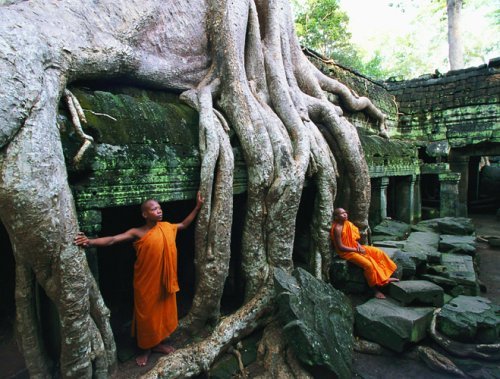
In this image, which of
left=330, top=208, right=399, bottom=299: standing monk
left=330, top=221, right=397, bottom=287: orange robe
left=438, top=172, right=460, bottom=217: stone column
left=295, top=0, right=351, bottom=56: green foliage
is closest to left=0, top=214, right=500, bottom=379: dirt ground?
left=330, top=208, right=399, bottom=299: standing monk

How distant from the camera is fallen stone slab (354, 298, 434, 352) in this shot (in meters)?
2.86

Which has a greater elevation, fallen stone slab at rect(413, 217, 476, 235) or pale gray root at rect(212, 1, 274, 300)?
pale gray root at rect(212, 1, 274, 300)

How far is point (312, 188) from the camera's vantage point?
430 cm

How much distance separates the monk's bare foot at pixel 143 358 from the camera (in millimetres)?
2527

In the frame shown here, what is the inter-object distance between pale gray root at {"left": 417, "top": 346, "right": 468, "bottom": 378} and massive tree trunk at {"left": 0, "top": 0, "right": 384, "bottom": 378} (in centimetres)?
124

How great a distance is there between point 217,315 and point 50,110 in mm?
2077

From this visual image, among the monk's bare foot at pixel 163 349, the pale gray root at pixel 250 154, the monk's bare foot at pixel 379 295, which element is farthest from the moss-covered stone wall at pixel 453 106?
the monk's bare foot at pixel 163 349

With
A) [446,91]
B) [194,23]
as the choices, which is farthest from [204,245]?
[446,91]

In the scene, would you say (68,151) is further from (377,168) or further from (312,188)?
(377,168)

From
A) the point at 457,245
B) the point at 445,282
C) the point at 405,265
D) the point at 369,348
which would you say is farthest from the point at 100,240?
the point at 457,245

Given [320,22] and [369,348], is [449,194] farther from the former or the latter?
[320,22]

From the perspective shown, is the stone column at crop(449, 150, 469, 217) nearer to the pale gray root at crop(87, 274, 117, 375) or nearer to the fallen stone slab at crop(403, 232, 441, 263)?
the fallen stone slab at crop(403, 232, 441, 263)

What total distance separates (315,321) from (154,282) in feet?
4.36

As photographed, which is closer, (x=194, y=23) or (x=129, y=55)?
(x=129, y=55)
